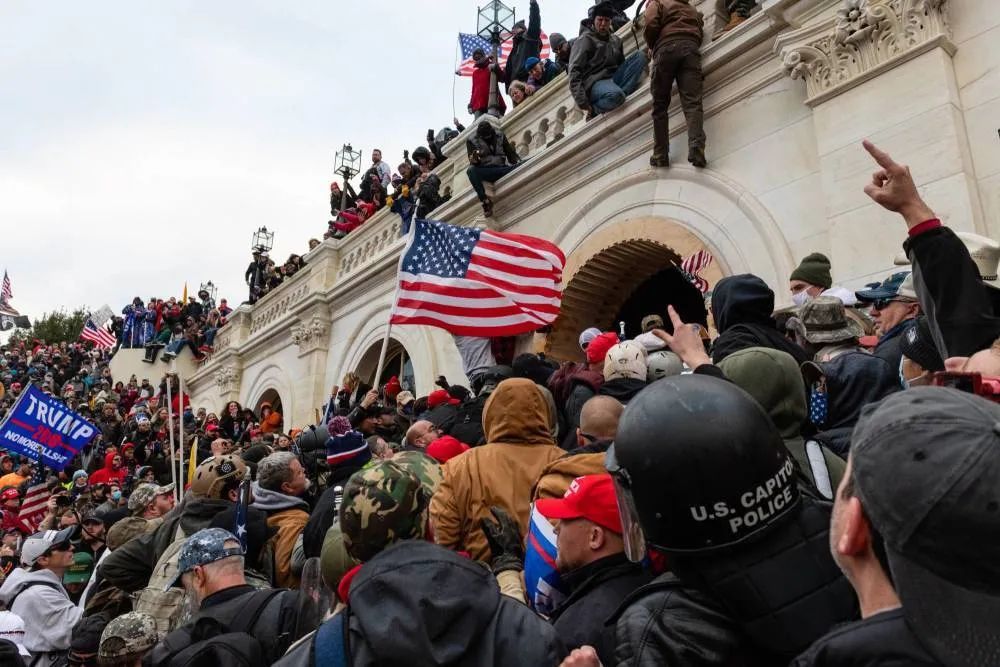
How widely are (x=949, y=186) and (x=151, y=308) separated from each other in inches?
1210

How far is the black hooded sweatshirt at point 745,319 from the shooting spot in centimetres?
363

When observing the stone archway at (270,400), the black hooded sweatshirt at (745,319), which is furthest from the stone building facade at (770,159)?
the stone archway at (270,400)

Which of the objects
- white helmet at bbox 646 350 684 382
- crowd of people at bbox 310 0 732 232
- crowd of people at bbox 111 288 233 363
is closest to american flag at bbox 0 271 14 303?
crowd of people at bbox 111 288 233 363

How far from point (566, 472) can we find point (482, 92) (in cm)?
1156

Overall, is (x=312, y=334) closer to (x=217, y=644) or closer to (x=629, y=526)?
(x=217, y=644)

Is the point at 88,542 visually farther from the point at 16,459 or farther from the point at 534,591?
the point at 16,459

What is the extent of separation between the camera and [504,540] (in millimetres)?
2830

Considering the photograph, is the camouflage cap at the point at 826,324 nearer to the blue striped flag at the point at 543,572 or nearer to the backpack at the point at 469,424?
the blue striped flag at the point at 543,572

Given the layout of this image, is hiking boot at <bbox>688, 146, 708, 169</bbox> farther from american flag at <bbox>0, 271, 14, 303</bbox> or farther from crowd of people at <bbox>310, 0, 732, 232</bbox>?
american flag at <bbox>0, 271, 14, 303</bbox>

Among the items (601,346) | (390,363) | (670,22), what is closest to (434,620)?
(601,346)

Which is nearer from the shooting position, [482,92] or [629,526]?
[629,526]

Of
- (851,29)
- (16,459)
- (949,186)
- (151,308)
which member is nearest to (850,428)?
(949,186)

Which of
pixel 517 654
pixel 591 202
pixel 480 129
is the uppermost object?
pixel 480 129

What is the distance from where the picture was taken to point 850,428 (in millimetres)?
2984
